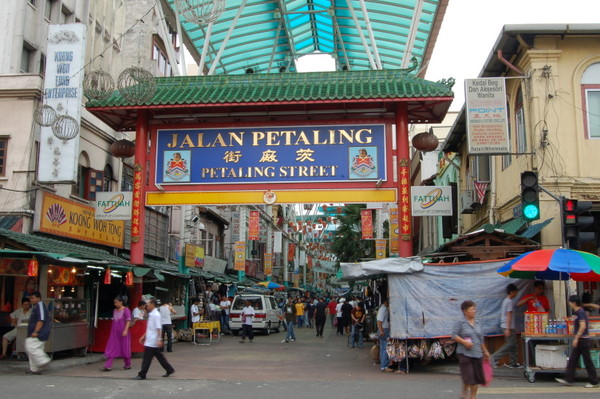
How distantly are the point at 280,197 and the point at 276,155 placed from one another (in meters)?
1.23

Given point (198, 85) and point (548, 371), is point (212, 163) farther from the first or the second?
point (548, 371)

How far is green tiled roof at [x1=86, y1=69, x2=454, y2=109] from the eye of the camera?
55.1ft

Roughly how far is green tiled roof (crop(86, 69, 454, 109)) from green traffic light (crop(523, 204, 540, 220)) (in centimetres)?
517

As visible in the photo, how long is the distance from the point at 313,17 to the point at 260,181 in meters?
15.7

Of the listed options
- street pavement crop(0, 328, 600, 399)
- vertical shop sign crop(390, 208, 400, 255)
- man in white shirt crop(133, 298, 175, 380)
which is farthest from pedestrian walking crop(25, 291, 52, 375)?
vertical shop sign crop(390, 208, 400, 255)

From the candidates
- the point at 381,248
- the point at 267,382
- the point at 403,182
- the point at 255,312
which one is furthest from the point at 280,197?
the point at 381,248

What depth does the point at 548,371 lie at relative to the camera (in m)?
12.1

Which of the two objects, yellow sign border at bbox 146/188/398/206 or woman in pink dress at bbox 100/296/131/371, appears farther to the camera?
yellow sign border at bbox 146/188/398/206

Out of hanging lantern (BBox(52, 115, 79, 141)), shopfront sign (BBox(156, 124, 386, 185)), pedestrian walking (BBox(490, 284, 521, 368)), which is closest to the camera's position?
pedestrian walking (BBox(490, 284, 521, 368))

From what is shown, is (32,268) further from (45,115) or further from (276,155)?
(276,155)

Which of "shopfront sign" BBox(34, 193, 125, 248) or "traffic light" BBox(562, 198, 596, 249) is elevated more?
"shopfront sign" BBox(34, 193, 125, 248)

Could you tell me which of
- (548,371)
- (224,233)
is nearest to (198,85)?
(548,371)

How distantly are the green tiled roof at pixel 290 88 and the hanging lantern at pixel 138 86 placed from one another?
361 millimetres

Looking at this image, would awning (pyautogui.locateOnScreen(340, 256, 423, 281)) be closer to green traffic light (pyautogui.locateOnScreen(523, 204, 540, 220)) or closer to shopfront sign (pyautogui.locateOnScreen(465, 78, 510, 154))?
green traffic light (pyautogui.locateOnScreen(523, 204, 540, 220))
